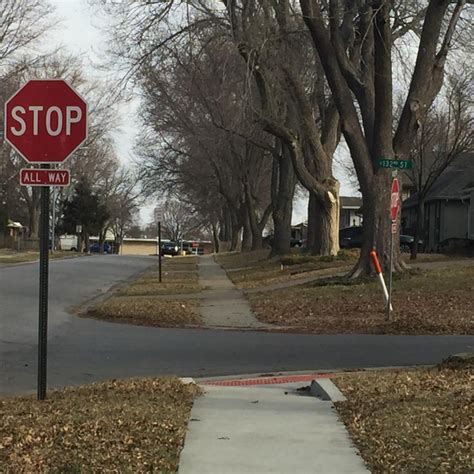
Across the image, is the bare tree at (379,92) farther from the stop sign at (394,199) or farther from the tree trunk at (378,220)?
the stop sign at (394,199)

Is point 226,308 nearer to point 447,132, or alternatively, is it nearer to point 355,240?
point 447,132

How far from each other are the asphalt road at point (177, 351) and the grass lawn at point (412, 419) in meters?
2.29

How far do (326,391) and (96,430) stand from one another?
306 centimetres

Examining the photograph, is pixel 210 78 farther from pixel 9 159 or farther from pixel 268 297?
pixel 9 159

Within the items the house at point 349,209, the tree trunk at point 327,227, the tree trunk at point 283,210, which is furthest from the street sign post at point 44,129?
the house at point 349,209

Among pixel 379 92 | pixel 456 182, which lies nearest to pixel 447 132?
pixel 379 92

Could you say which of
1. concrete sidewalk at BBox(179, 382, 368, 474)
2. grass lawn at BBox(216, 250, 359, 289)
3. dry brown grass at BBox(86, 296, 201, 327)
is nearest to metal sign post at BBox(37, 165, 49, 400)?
concrete sidewalk at BBox(179, 382, 368, 474)

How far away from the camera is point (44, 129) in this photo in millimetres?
7285

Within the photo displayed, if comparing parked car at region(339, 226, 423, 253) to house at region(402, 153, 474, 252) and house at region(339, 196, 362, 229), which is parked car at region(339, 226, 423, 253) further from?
house at region(339, 196, 362, 229)

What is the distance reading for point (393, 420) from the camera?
6.70 metres

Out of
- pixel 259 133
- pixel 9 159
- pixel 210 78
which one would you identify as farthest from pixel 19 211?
pixel 210 78

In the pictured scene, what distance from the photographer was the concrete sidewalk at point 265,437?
5566mm

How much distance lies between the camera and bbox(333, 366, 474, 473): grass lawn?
550 centimetres

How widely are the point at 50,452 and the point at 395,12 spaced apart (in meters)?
21.4
